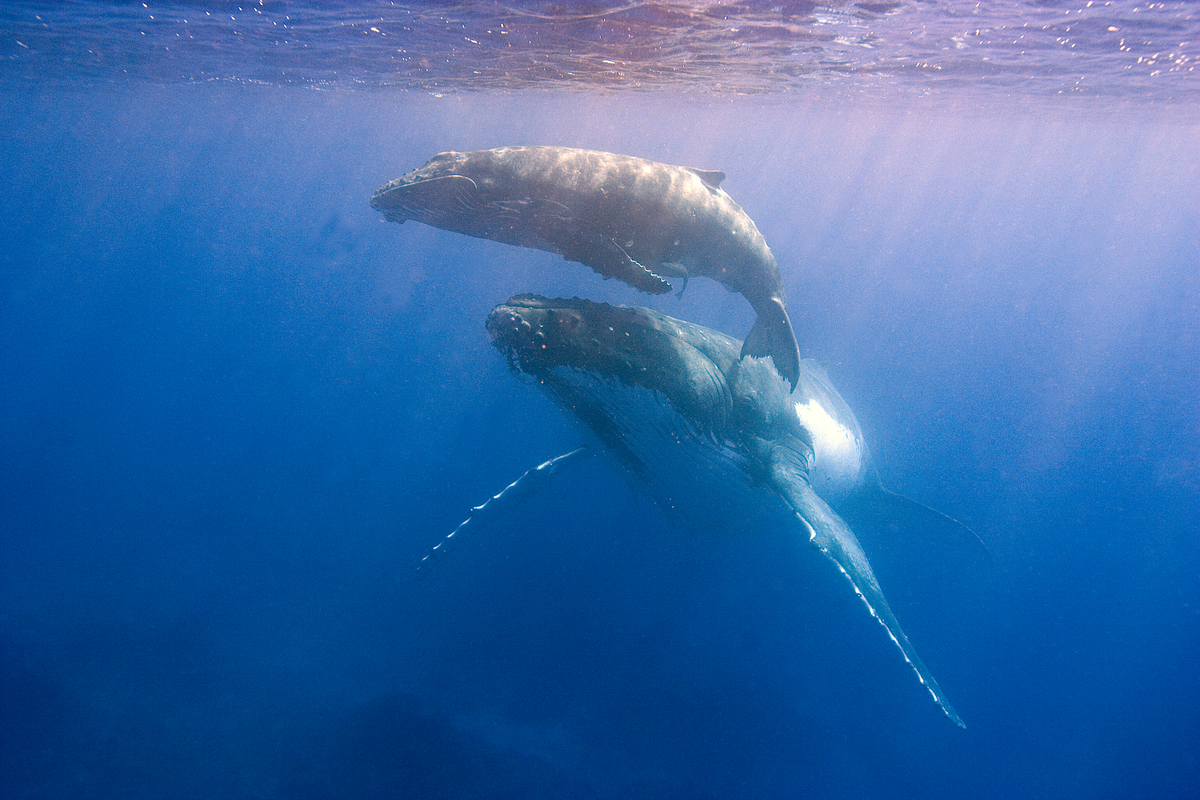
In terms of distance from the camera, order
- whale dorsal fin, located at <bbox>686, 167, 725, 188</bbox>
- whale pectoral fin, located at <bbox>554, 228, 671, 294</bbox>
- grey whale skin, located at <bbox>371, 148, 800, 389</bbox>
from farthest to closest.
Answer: whale dorsal fin, located at <bbox>686, 167, 725, 188</bbox>
grey whale skin, located at <bbox>371, 148, 800, 389</bbox>
whale pectoral fin, located at <bbox>554, 228, 671, 294</bbox>

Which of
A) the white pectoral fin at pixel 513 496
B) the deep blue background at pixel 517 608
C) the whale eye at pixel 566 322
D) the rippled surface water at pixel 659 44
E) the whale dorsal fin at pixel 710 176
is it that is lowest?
the deep blue background at pixel 517 608

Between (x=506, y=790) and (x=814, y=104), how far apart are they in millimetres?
40859

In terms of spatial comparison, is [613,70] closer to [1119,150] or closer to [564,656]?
[564,656]

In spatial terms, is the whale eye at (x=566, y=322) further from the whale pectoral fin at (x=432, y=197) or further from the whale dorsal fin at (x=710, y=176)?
the whale dorsal fin at (x=710, y=176)

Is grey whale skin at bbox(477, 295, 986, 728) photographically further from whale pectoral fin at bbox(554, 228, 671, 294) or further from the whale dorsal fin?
the whale dorsal fin

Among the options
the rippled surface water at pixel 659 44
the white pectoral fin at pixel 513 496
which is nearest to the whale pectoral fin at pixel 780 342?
the white pectoral fin at pixel 513 496

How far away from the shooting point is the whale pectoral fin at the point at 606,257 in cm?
542

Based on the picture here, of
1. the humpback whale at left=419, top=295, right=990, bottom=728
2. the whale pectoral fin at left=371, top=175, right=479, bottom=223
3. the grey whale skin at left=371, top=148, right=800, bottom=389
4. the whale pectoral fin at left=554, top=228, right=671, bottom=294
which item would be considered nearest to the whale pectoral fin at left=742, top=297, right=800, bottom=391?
the humpback whale at left=419, top=295, right=990, bottom=728

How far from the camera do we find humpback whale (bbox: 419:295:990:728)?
5.10 m

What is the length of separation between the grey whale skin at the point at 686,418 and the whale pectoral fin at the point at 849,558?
2 centimetres

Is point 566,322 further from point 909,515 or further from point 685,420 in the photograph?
point 909,515

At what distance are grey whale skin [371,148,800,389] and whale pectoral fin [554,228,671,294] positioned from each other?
0.01m

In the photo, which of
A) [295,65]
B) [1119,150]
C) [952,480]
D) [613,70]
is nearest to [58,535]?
[295,65]

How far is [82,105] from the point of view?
148 ft
